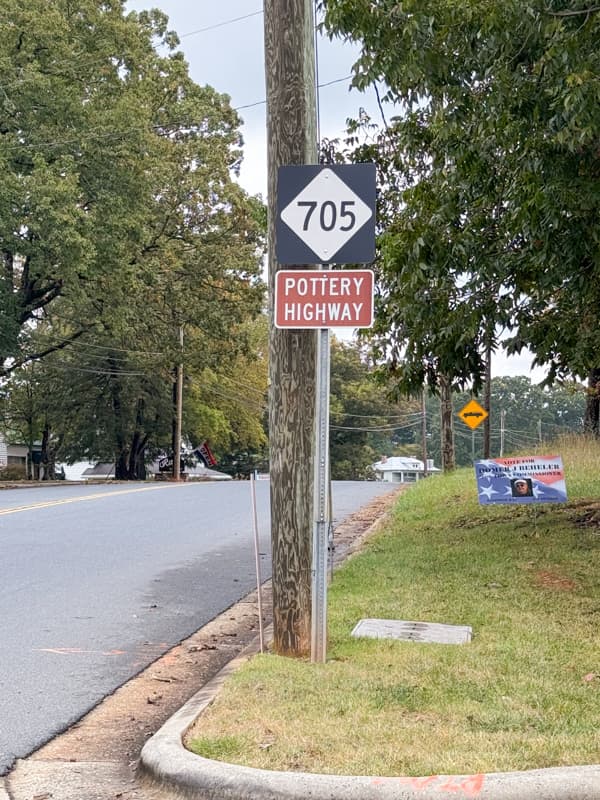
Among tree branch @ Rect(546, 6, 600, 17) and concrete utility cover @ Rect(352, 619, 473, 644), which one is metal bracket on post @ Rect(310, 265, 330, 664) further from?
tree branch @ Rect(546, 6, 600, 17)

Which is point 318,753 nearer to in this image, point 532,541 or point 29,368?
point 532,541

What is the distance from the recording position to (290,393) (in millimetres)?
6438

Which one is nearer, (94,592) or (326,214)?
(326,214)

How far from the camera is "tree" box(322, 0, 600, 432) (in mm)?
7871

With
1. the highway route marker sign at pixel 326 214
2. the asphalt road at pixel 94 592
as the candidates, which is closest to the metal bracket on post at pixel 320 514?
the highway route marker sign at pixel 326 214

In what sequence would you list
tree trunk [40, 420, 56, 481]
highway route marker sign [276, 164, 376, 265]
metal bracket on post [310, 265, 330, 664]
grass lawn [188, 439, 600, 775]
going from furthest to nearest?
tree trunk [40, 420, 56, 481], highway route marker sign [276, 164, 376, 265], metal bracket on post [310, 265, 330, 664], grass lawn [188, 439, 600, 775]

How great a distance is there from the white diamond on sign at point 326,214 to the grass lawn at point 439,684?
2.66 metres

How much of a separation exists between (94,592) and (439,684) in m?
4.81

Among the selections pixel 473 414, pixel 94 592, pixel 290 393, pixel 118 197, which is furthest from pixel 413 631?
pixel 118 197

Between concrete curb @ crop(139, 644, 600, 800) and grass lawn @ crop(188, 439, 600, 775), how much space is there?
121mm

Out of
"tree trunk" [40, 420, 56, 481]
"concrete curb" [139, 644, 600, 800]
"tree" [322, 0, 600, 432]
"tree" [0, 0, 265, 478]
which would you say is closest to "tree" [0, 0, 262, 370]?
"tree" [0, 0, 265, 478]

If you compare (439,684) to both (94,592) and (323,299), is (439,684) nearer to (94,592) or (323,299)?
(323,299)

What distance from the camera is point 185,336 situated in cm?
3925

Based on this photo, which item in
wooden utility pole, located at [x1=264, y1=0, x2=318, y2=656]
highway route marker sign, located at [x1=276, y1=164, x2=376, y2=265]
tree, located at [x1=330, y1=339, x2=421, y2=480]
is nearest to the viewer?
highway route marker sign, located at [x1=276, y1=164, x2=376, y2=265]
